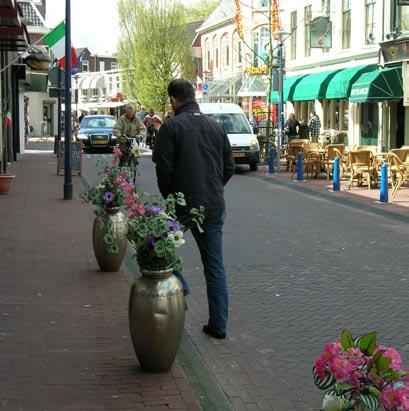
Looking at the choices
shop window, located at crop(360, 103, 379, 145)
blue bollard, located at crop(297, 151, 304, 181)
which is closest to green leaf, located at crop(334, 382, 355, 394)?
blue bollard, located at crop(297, 151, 304, 181)

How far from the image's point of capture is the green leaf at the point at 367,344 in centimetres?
304

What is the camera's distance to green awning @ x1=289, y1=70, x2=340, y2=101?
97.1 feet

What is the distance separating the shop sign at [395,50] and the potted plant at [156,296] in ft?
63.8

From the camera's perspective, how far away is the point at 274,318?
22.2 ft

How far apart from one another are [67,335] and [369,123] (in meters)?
23.4

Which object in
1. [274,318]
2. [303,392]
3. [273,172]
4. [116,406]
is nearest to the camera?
[116,406]

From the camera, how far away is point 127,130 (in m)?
16.7

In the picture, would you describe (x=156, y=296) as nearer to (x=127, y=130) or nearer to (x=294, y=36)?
(x=127, y=130)

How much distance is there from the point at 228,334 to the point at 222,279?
53 centimetres

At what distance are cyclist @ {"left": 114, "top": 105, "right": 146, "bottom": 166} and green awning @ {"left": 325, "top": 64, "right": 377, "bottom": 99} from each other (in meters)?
12.0

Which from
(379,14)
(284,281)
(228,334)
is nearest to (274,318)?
(228,334)

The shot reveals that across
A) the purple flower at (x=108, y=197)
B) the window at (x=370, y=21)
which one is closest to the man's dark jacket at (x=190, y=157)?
the purple flower at (x=108, y=197)

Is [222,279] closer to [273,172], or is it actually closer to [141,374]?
[141,374]

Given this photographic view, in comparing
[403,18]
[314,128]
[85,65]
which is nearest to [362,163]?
[403,18]
